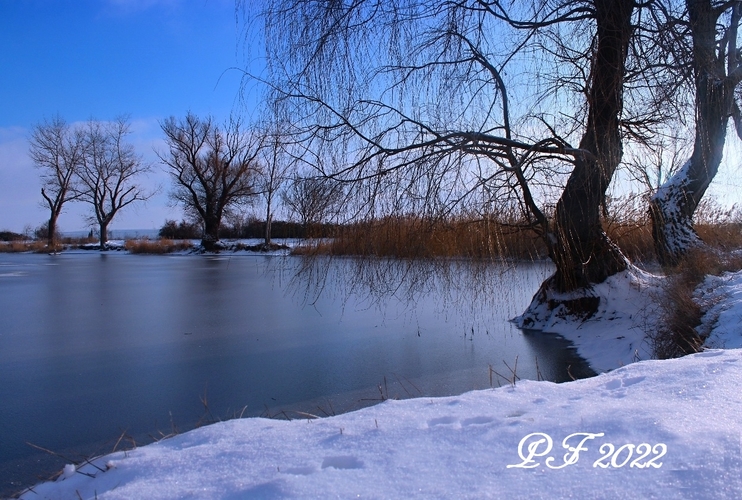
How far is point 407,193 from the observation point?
11.2 ft

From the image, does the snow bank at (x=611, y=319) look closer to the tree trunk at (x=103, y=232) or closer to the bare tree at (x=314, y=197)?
the bare tree at (x=314, y=197)

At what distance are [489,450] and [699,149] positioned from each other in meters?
4.07

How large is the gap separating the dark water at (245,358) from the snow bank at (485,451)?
0.80 meters

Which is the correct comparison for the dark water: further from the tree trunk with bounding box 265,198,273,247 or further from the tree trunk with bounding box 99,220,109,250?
the tree trunk with bounding box 99,220,109,250

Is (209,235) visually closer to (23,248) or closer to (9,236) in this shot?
(23,248)

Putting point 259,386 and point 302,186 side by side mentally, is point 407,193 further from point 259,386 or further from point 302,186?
point 259,386

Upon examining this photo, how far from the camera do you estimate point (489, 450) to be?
142cm

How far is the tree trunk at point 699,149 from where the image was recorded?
3488 millimetres

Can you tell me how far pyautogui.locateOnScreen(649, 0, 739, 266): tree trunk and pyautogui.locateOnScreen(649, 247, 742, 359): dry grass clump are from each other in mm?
275

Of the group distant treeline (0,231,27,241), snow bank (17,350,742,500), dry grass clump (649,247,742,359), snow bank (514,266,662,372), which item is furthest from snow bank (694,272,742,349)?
distant treeline (0,231,27,241)

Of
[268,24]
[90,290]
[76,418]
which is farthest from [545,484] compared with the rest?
[90,290]

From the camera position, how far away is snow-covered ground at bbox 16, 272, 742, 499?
3.89ft

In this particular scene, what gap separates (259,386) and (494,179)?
2102 mm

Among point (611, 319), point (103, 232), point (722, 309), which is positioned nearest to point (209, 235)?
point (103, 232)
